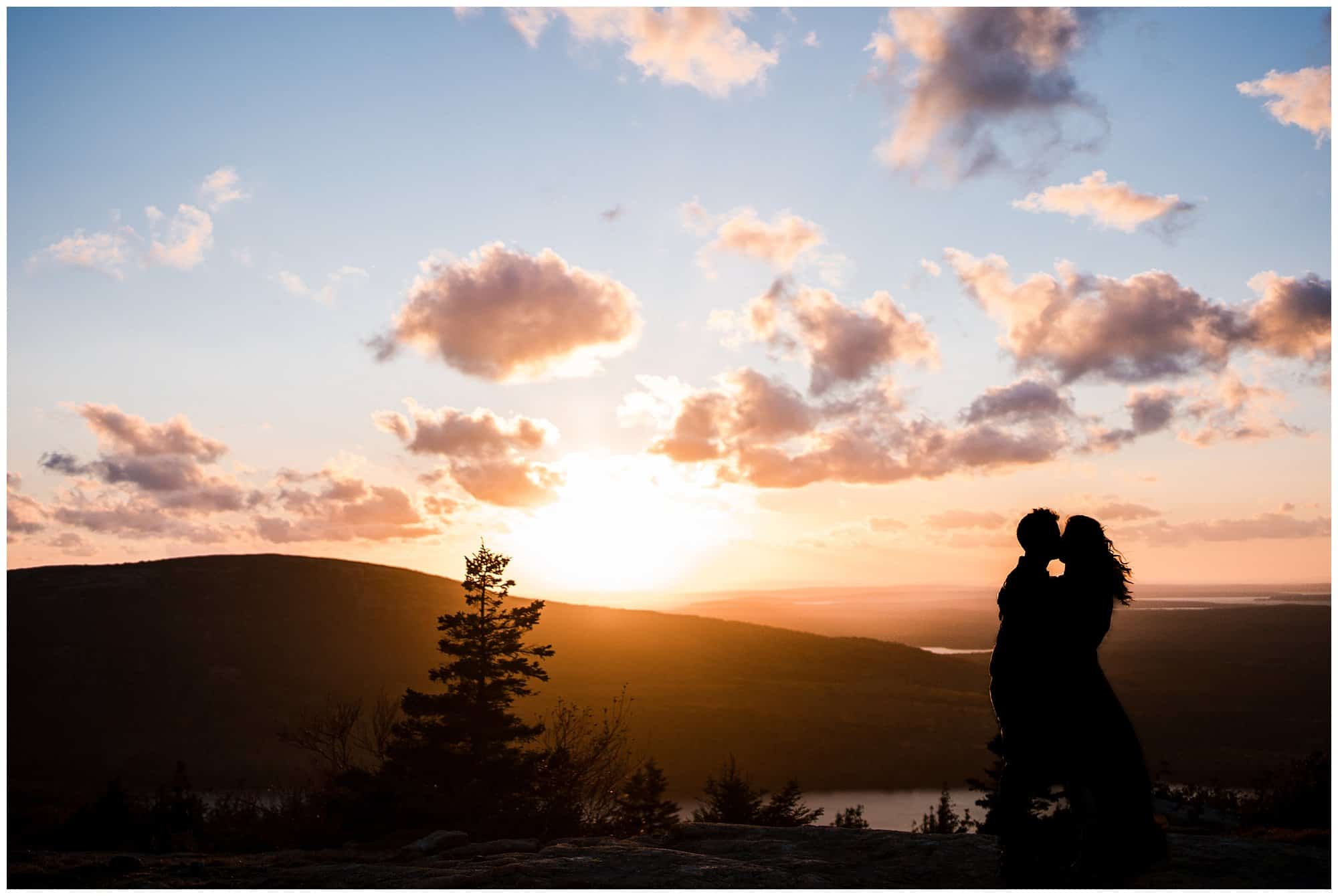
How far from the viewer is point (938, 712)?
99250mm

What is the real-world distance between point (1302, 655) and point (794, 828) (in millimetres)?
177063

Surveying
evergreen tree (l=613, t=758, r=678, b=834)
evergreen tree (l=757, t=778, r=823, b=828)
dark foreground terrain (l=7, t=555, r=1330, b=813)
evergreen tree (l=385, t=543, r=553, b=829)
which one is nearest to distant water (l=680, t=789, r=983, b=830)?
dark foreground terrain (l=7, t=555, r=1330, b=813)

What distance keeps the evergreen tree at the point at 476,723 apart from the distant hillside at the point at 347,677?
158 ft

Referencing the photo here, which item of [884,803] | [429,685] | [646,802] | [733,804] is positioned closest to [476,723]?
[646,802]

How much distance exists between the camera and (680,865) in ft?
40.2

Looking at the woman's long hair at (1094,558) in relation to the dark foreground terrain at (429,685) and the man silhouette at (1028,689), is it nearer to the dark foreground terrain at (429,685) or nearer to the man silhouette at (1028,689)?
the man silhouette at (1028,689)

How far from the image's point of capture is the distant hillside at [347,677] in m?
84.9

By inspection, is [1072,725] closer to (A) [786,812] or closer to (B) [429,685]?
(A) [786,812]

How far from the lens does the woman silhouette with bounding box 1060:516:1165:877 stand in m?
7.12

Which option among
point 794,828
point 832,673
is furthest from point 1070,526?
point 832,673

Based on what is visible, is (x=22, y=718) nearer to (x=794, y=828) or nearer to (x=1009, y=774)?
(x=794, y=828)

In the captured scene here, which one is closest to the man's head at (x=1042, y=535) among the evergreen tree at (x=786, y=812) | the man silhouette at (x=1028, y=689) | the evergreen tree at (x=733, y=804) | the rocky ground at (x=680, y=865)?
the man silhouette at (x=1028, y=689)

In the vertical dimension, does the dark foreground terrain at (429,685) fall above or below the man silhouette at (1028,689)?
below

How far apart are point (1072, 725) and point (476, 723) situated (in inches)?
867
